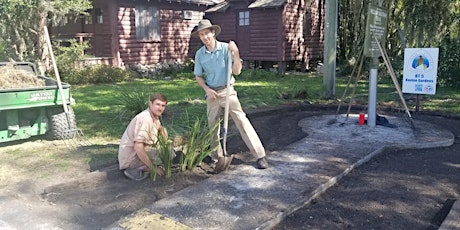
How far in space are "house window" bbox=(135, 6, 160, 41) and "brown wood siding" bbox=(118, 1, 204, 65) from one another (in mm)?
207

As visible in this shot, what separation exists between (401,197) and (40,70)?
12395 mm

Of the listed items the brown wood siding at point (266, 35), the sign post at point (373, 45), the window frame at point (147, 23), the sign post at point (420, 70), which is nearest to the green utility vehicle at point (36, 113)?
the sign post at point (373, 45)

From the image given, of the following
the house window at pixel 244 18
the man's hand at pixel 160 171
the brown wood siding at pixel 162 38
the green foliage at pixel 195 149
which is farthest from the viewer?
the house window at pixel 244 18

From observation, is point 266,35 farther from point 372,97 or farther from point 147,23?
point 372,97

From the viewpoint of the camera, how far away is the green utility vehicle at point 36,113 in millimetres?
5648

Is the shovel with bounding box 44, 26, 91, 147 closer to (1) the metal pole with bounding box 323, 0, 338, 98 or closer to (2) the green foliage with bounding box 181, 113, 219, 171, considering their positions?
(2) the green foliage with bounding box 181, 113, 219, 171

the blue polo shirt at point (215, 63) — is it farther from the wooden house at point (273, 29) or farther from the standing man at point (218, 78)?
the wooden house at point (273, 29)

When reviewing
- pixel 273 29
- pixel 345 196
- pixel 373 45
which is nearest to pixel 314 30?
pixel 273 29

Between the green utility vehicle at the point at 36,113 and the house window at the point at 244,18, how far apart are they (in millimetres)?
14201

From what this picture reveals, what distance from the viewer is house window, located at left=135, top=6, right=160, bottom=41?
59.9 feet

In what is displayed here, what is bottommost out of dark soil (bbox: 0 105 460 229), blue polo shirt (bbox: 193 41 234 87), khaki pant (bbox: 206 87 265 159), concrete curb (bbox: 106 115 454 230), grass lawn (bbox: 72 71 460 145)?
dark soil (bbox: 0 105 460 229)

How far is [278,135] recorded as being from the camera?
21.6ft

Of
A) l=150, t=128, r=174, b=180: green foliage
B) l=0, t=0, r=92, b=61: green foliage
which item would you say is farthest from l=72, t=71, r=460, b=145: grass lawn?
l=0, t=0, r=92, b=61: green foliage

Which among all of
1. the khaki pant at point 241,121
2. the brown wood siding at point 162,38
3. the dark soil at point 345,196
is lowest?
the dark soil at point 345,196
